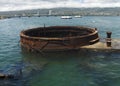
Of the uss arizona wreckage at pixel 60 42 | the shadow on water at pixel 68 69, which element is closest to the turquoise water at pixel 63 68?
the shadow on water at pixel 68 69

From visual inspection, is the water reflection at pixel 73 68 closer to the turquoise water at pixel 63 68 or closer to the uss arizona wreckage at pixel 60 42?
the turquoise water at pixel 63 68

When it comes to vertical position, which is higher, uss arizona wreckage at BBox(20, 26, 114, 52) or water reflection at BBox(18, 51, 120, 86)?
uss arizona wreckage at BBox(20, 26, 114, 52)

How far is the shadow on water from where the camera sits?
837 inches

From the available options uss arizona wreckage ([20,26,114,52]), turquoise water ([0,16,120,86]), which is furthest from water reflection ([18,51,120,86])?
uss arizona wreckage ([20,26,114,52])

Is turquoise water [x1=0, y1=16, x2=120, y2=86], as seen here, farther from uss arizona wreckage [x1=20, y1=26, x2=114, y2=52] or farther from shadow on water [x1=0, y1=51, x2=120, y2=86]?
uss arizona wreckage [x1=20, y1=26, x2=114, y2=52]

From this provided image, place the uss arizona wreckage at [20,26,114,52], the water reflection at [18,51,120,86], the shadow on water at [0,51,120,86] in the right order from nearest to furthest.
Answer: the shadow on water at [0,51,120,86] < the water reflection at [18,51,120,86] < the uss arizona wreckage at [20,26,114,52]

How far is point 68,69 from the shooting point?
24.8m

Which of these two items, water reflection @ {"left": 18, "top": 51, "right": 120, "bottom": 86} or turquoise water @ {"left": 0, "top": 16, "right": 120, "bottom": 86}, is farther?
Result: water reflection @ {"left": 18, "top": 51, "right": 120, "bottom": 86}

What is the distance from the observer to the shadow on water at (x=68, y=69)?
21.2 metres

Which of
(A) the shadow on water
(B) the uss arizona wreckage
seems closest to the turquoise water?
(A) the shadow on water

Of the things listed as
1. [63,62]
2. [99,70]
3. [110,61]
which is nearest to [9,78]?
[63,62]

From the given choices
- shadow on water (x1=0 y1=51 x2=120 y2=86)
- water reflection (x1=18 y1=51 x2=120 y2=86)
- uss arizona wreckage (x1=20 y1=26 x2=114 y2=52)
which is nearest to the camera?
Answer: shadow on water (x1=0 y1=51 x2=120 y2=86)

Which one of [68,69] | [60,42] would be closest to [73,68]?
[68,69]

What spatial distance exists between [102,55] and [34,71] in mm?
9070
